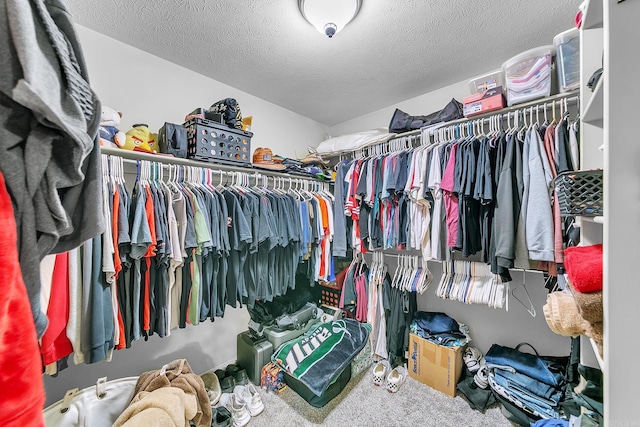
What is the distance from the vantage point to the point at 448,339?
191 cm

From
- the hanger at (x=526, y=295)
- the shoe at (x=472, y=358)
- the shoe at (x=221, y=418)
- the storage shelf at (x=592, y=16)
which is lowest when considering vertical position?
the shoe at (x=221, y=418)

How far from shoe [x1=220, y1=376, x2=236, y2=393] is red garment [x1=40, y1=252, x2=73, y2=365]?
1.12 metres

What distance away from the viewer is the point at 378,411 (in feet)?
5.50

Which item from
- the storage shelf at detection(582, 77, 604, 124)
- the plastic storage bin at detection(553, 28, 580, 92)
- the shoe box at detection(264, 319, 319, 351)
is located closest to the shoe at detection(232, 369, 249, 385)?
the shoe box at detection(264, 319, 319, 351)

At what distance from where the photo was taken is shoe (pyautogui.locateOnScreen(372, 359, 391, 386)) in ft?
6.39

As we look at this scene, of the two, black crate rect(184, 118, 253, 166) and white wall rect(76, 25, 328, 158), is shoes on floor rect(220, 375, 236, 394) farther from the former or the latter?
white wall rect(76, 25, 328, 158)

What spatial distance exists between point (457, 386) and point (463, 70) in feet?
7.96

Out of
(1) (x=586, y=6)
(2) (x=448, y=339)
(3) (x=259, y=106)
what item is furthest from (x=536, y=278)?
(3) (x=259, y=106)

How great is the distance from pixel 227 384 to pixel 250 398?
0.84 feet

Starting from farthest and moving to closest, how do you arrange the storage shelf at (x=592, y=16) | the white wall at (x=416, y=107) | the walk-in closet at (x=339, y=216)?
the white wall at (x=416, y=107), the storage shelf at (x=592, y=16), the walk-in closet at (x=339, y=216)

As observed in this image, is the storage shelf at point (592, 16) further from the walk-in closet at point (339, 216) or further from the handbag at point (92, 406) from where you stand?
the handbag at point (92, 406)

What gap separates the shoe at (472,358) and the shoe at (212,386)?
1827 mm

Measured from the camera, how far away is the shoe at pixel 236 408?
157 cm

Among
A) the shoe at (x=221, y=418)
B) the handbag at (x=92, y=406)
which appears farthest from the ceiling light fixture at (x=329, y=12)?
the shoe at (x=221, y=418)
